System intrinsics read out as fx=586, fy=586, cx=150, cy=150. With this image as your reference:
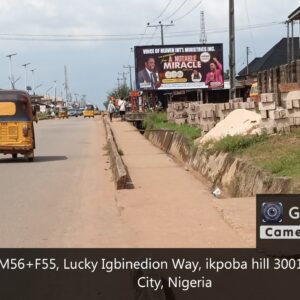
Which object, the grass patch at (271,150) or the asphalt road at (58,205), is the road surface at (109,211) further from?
the grass patch at (271,150)

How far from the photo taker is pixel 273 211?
15.5ft

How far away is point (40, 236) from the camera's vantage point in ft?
25.0

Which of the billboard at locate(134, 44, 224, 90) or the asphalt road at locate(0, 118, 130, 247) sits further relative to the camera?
the billboard at locate(134, 44, 224, 90)

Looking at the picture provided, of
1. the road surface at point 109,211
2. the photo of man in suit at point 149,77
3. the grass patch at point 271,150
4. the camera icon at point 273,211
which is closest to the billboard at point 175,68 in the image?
the photo of man in suit at point 149,77

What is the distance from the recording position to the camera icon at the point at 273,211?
4.72 meters

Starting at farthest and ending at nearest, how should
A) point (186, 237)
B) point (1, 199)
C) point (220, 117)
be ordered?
point (220, 117) → point (1, 199) → point (186, 237)

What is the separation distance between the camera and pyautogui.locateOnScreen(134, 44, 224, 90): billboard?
159ft

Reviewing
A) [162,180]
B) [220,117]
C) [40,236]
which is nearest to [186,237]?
[40,236]

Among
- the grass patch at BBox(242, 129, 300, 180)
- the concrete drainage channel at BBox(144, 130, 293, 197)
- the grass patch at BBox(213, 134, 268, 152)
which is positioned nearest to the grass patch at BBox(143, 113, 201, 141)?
the concrete drainage channel at BBox(144, 130, 293, 197)

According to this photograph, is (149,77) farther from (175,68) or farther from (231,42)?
(231,42)

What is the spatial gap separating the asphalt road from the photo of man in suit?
30.3 m

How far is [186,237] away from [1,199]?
4895 millimetres

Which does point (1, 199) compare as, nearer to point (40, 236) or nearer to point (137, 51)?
point (40, 236)

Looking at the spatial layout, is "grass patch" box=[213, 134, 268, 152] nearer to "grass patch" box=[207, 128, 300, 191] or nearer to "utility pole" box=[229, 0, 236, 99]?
"grass patch" box=[207, 128, 300, 191]
